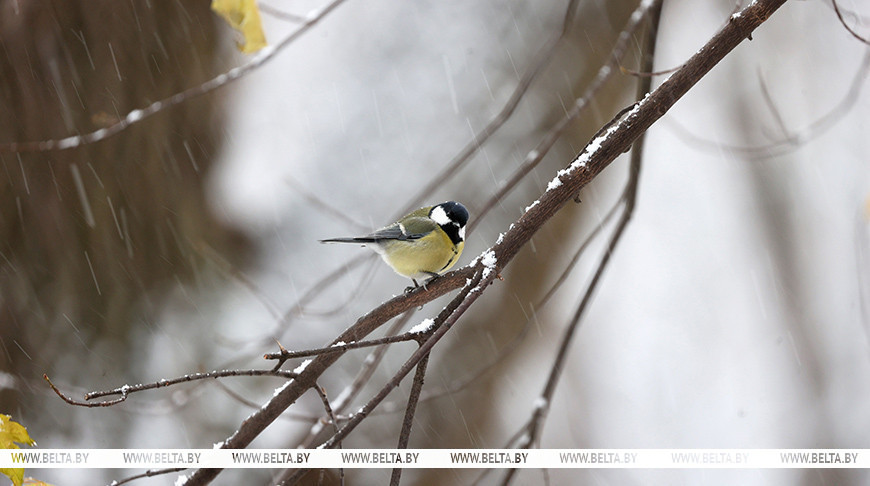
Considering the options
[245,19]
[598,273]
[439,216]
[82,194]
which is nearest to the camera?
[245,19]

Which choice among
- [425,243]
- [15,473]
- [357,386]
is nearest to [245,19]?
[425,243]

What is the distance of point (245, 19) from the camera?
1.66 metres

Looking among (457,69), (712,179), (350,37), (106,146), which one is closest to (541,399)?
(457,69)

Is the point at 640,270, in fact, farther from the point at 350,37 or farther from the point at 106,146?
the point at 106,146

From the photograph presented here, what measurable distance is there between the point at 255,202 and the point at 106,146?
810 millimetres

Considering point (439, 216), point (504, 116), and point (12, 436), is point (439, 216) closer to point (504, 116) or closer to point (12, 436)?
point (504, 116)

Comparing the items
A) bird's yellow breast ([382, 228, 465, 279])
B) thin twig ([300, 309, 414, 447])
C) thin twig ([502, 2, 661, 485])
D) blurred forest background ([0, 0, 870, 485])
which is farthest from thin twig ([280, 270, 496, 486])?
blurred forest background ([0, 0, 870, 485])

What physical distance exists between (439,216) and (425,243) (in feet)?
0.51

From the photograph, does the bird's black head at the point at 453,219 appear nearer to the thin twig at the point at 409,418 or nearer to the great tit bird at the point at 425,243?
the great tit bird at the point at 425,243

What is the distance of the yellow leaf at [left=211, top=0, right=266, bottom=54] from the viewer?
1.65 meters

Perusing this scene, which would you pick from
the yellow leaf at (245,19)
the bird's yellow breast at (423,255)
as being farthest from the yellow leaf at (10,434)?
the bird's yellow breast at (423,255)

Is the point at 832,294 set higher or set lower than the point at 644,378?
higher

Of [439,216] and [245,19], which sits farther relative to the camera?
[439,216]

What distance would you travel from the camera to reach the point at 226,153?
11.5ft
